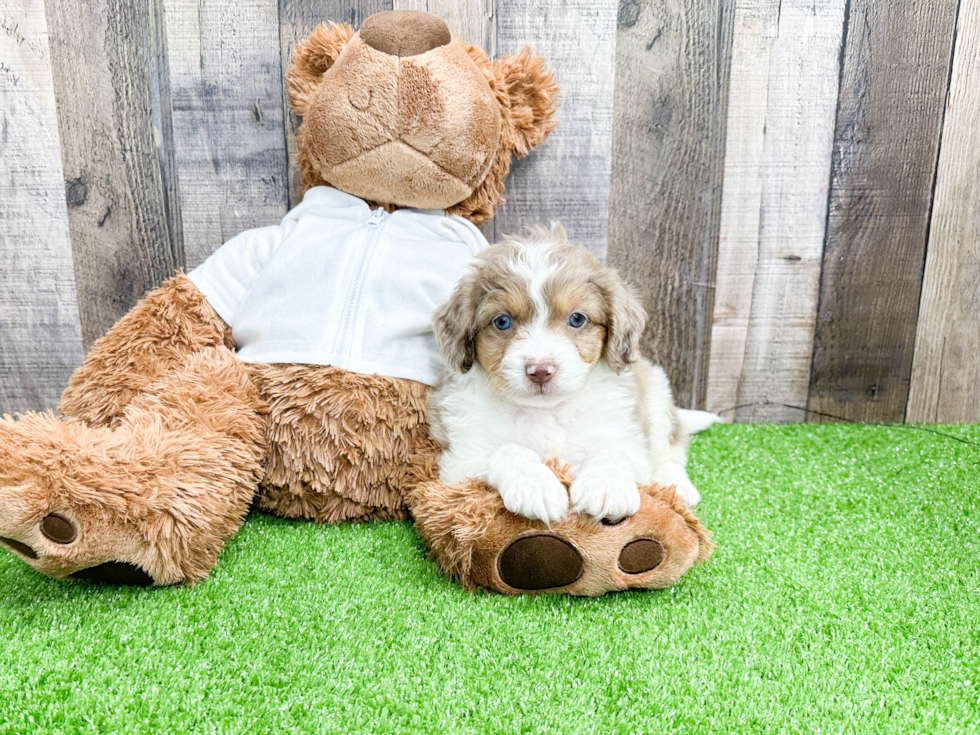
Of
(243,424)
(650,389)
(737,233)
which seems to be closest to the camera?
(243,424)

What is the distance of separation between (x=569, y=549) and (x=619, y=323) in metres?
0.61

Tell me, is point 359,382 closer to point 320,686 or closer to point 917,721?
point 320,686

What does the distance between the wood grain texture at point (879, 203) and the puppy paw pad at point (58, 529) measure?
2.60m

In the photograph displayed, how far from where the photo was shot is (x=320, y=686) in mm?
1320

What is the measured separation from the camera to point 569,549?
5.24 feet

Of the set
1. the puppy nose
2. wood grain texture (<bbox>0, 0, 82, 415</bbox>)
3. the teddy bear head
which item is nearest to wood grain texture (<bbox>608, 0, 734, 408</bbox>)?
the teddy bear head

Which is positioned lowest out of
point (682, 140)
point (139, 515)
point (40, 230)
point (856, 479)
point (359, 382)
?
point (856, 479)

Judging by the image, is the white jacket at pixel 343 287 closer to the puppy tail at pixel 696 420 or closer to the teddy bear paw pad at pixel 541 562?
the teddy bear paw pad at pixel 541 562

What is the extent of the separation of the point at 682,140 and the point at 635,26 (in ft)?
1.42

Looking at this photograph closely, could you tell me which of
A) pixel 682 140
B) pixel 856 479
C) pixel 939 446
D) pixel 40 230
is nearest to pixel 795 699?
pixel 856 479

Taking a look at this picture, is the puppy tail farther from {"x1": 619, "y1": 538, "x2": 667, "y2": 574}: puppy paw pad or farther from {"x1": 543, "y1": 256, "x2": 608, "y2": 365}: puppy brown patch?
{"x1": 619, "y1": 538, "x2": 667, "y2": 574}: puppy paw pad

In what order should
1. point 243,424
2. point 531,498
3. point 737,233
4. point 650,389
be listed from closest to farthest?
1. point 531,498
2. point 243,424
3. point 650,389
4. point 737,233

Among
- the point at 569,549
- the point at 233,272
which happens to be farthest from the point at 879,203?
the point at 233,272

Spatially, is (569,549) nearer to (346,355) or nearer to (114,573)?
(346,355)
